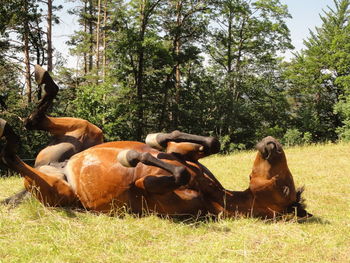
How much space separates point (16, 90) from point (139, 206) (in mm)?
16216

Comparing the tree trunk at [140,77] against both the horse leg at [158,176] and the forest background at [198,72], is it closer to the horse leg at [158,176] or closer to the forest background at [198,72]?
the forest background at [198,72]

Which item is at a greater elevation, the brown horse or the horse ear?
the horse ear

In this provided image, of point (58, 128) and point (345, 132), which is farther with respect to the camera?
point (345, 132)

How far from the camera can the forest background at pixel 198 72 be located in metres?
20.6

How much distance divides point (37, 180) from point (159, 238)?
4.80 feet

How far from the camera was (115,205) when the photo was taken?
3486 millimetres

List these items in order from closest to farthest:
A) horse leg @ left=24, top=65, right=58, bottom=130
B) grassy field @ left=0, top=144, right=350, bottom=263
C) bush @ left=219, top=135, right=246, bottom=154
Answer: grassy field @ left=0, top=144, right=350, bottom=263
horse leg @ left=24, top=65, right=58, bottom=130
bush @ left=219, top=135, right=246, bottom=154

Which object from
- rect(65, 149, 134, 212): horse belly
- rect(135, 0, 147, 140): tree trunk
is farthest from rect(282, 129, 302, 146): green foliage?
rect(65, 149, 134, 212): horse belly

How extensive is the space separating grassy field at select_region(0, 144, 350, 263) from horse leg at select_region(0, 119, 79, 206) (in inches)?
4.7

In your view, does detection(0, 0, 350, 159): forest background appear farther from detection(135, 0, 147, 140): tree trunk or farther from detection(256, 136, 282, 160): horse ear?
detection(256, 136, 282, 160): horse ear


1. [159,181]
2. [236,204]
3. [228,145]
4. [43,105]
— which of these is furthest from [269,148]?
[228,145]

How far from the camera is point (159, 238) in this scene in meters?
3.05

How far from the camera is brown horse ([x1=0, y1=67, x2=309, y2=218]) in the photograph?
3242 millimetres

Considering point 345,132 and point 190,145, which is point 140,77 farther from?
point 190,145
